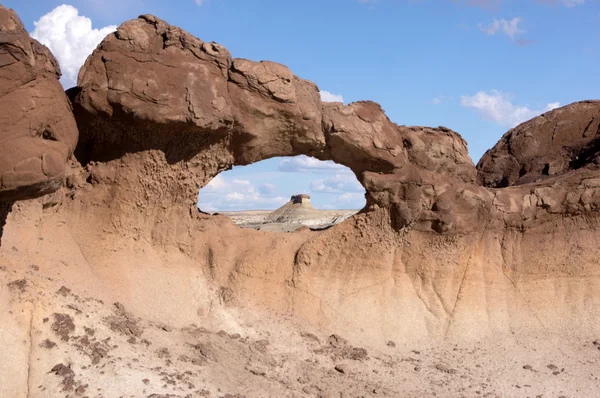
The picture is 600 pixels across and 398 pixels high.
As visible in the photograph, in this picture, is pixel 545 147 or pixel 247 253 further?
pixel 545 147

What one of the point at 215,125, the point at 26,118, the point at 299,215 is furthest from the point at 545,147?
the point at 299,215

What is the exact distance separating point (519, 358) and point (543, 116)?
17.3 ft

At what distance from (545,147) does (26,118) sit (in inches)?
346

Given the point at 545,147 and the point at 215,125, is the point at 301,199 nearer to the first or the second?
the point at 545,147

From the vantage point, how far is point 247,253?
8.34 m

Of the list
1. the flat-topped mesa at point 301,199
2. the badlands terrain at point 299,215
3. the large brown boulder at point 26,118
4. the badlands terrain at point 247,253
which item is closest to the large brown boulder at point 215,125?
the badlands terrain at point 247,253

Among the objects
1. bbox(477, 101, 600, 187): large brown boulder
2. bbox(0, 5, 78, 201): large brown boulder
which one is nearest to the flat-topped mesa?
bbox(477, 101, 600, 187): large brown boulder

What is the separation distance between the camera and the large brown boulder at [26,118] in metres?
5.44

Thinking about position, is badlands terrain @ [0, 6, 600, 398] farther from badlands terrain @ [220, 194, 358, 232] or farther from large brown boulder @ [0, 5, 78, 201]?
badlands terrain @ [220, 194, 358, 232]

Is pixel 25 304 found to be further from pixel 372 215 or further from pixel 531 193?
pixel 531 193

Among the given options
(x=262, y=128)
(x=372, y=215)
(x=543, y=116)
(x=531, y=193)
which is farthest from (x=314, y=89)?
(x=543, y=116)

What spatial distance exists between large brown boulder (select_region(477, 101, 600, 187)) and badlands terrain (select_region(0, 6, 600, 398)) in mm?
1161

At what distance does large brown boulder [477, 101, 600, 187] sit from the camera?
35.0 ft

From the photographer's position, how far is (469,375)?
25.1 feet
